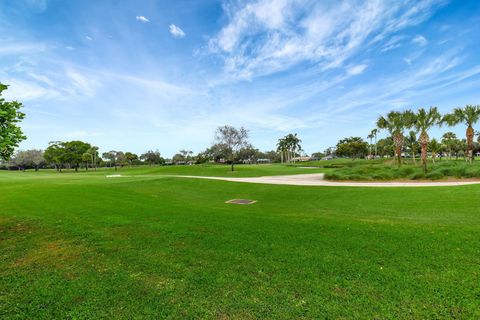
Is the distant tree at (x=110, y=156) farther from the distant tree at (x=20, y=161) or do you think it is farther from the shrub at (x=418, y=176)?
the shrub at (x=418, y=176)

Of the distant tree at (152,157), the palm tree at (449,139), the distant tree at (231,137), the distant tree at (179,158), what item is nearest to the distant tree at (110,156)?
the distant tree at (152,157)

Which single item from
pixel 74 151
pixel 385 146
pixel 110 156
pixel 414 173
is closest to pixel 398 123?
pixel 414 173

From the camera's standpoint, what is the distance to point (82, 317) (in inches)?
125

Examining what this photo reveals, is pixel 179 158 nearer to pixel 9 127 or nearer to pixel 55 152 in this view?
pixel 55 152

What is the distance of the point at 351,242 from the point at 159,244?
4.61 meters

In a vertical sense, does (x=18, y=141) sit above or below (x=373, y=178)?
above

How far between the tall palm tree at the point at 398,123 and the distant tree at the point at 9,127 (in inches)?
1546

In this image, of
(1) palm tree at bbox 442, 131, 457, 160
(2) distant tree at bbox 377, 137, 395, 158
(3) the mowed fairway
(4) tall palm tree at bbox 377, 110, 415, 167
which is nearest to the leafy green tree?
(3) the mowed fairway

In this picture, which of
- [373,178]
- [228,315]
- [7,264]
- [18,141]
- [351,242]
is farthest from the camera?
[373,178]

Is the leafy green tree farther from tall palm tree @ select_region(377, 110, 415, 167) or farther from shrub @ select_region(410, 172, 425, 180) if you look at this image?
shrub @ select_region(410, 172, 425, 180)

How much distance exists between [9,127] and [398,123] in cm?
4230

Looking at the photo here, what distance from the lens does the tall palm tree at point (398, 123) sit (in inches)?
1344

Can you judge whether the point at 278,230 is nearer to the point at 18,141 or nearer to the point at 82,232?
the point at 82,232

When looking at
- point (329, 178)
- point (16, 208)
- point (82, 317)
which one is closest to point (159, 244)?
point (82, 317)
